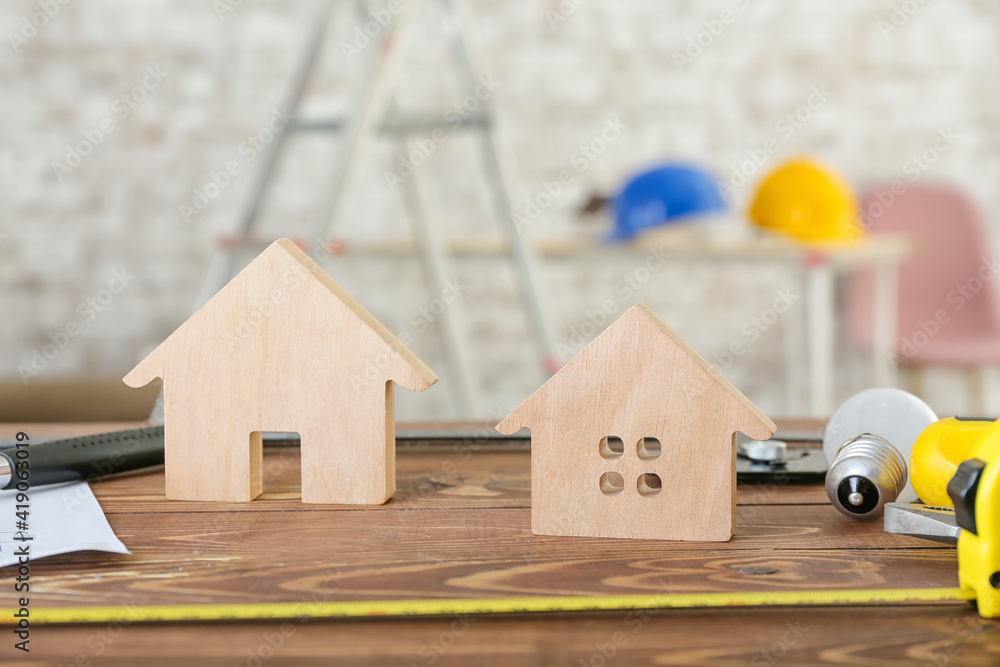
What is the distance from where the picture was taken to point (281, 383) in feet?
2.19

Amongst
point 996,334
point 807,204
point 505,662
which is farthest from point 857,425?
point 996,334

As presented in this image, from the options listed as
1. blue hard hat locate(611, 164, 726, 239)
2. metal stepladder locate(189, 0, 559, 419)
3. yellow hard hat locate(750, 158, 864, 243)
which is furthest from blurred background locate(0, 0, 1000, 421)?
metal stepladder locate(189, 0, 559, 419)

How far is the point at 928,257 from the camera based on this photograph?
2.97 metres

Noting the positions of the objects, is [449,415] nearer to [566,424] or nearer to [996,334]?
[996,334]

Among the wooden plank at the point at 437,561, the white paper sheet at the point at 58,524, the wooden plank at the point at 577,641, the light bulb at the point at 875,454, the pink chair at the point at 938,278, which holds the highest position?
the pink chair at the point at 938,278

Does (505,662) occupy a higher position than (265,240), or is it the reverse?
(265,240)

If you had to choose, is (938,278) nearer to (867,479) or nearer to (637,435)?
(867,479)

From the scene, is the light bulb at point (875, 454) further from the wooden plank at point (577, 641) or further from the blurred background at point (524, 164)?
the blurred background at point (524, 164)

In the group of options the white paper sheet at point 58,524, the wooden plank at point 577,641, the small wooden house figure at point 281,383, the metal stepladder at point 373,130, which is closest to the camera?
the wooden plank at point 577,641

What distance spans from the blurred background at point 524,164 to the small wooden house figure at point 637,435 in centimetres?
206

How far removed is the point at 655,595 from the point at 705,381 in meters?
0.16

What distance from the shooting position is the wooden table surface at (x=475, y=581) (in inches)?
16.7

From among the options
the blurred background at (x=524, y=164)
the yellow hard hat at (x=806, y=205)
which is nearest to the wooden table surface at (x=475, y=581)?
the yellow hard hat at (x=806, y=205)

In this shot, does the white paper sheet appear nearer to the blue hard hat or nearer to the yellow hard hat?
the blue hard hat
